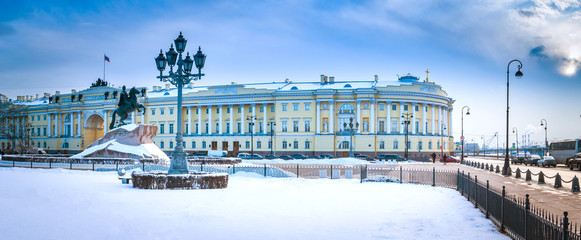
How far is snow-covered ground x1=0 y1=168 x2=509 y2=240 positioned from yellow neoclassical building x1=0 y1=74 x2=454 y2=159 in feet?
212

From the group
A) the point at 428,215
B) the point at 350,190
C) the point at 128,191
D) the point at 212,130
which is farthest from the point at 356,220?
the point at 212,130

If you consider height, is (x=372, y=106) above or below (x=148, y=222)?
above

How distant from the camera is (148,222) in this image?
42.5 feet

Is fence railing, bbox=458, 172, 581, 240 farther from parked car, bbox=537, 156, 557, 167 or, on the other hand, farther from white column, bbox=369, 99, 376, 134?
white column, bbox=369, 99, 376, 134

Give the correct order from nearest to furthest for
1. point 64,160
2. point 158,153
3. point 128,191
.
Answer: point 128,191 < point 64,160 < point 158,153

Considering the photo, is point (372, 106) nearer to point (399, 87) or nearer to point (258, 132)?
point (399, 87)

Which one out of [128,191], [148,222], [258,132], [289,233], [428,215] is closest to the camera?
[289,233]

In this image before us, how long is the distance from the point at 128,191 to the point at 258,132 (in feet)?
233

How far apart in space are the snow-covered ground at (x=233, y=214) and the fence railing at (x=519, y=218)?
13.8 inches

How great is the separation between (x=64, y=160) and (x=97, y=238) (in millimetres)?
32048

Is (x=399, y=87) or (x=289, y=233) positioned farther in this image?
(x=399, y=87)

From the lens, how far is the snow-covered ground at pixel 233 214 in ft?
38.3

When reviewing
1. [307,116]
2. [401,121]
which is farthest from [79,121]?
[401,121]

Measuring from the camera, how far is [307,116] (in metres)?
87.9
